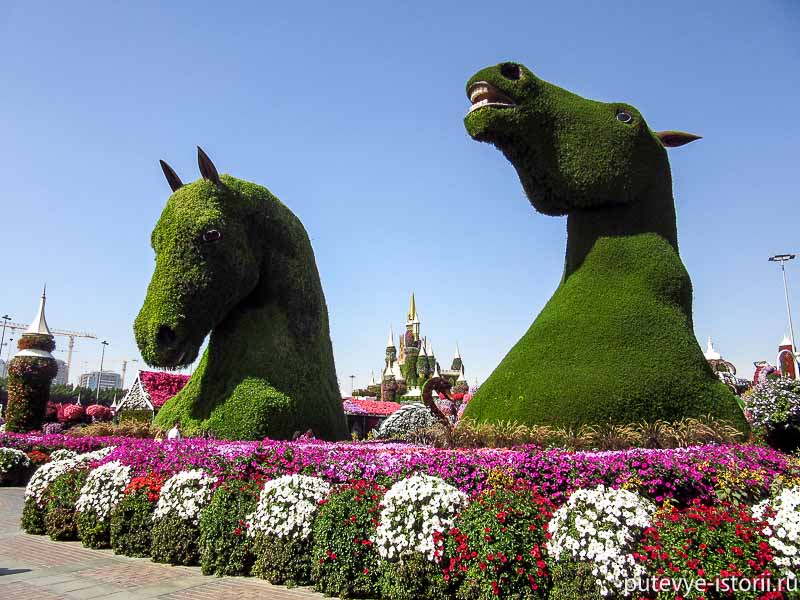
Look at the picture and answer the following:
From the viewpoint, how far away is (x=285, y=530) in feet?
20.6

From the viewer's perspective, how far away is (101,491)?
26.8ft

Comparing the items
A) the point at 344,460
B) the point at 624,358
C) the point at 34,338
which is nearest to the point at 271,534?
the point at 344,460

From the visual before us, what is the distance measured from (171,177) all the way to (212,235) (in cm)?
259

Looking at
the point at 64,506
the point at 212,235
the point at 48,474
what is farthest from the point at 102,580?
the point at 212,235

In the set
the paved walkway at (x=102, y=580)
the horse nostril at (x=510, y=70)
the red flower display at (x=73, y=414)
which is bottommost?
the paved walkway at (x=102, y=580)

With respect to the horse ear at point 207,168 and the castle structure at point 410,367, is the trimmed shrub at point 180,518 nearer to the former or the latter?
the horse ear at point 207,168

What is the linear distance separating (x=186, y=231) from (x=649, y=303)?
8760 millimetres

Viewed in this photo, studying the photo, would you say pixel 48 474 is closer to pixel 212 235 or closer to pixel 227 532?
pixel 227 532

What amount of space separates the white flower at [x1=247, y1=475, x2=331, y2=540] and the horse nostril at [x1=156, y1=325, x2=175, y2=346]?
20.9 ft

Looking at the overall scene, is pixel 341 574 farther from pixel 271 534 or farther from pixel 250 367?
pixel 250 367

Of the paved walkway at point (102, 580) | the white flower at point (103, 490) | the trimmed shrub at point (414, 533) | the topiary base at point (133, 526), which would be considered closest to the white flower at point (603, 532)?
the trimmed shrub at point (414, 533)

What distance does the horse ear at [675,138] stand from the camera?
11625 millimetres

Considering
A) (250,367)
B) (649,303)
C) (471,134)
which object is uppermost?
(471,134)

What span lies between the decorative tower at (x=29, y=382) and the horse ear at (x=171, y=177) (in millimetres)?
8756
